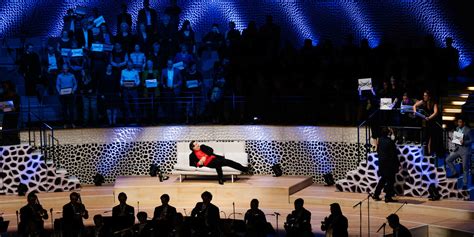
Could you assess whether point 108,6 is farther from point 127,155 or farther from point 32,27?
point 127,155

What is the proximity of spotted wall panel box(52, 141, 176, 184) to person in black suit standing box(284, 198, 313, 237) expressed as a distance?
22.8ft

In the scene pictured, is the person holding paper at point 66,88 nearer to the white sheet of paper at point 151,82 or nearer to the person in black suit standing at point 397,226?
the white sheet of paper at point 151,82

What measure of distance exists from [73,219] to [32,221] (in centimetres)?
64

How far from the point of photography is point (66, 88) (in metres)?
19.5

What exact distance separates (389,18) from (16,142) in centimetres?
900

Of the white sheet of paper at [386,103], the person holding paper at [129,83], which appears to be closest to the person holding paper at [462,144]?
the white sheet of paper at [386,103]

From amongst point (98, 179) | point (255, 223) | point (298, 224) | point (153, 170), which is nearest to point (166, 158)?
point (153, 170)

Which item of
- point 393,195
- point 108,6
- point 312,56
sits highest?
point 108,6

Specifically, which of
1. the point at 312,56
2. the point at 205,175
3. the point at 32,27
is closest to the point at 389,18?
the point at 312,56

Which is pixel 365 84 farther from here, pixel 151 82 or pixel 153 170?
pixel 153 170

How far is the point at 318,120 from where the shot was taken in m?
19.9

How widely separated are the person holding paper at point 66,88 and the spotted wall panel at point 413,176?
608cm

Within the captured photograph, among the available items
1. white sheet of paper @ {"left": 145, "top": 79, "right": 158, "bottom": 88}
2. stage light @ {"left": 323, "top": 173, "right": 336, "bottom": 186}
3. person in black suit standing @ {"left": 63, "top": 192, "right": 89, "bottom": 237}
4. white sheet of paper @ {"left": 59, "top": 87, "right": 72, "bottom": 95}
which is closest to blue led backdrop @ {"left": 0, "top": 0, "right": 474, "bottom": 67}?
white sheet of paper @ {"left": 145, "top": 79, "right": 158, "bottom": 88}

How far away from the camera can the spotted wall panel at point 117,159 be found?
20094 mm
